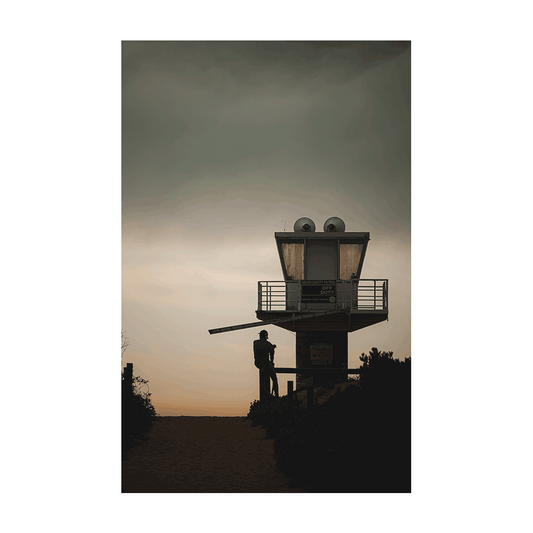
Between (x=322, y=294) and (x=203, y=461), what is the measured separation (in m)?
4.57

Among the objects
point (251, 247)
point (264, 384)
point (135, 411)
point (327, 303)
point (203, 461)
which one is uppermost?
point (251, 247)

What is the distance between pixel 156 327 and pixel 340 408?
3.55m

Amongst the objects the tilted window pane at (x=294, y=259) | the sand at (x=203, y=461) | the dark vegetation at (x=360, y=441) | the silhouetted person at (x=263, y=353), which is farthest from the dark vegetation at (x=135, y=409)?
the tilted window pane at (x=294, y=259)

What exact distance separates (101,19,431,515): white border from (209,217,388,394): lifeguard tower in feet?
9.36

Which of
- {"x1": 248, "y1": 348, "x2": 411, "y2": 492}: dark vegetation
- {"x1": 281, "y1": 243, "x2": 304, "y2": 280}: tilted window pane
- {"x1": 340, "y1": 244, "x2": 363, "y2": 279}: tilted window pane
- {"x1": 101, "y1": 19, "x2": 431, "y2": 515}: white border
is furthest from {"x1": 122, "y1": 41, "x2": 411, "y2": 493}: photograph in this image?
{"x1": 281, "y1": 243, "x2": 304, "y2": 280}: tilted window pane

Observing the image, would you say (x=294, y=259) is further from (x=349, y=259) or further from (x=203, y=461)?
(x=203, y=461)

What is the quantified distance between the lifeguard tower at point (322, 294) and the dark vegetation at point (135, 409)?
9.41ft

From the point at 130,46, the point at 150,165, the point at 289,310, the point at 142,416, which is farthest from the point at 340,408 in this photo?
the point at 130,46

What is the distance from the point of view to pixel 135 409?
1103cm

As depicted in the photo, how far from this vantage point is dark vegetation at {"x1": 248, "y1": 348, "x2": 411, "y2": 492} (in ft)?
27.0

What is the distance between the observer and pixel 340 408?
902 cm

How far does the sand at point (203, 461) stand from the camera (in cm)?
848

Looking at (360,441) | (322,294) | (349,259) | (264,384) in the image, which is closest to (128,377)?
(264,384)

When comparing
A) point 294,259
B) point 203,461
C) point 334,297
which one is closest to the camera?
point 203,461
